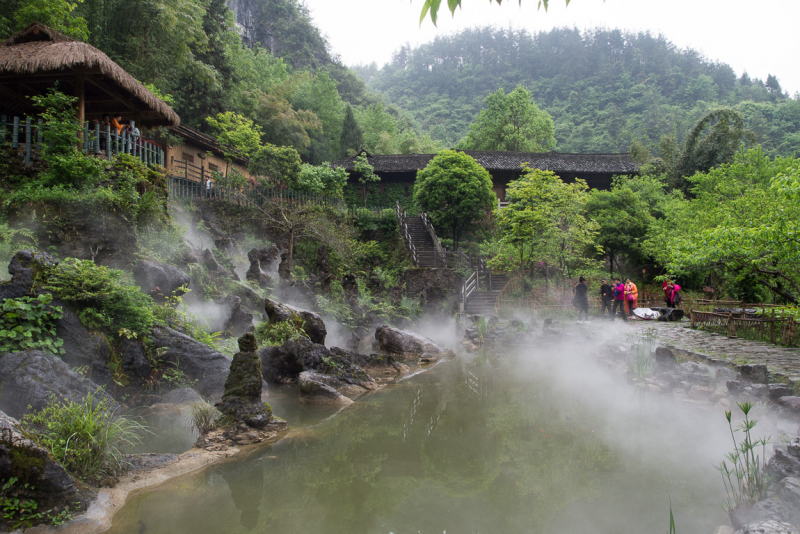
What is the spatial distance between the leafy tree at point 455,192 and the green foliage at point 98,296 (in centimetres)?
1725

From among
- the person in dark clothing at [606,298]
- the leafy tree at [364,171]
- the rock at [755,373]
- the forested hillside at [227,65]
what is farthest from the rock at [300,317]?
the leafy tree at [364,171]

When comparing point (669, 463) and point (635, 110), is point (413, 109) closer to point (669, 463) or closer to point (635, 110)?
point (635, 110)

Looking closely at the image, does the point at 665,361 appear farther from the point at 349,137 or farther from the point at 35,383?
the point at 349,137

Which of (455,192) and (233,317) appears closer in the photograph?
(233,317)

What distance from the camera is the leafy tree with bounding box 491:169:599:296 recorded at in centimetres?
1830

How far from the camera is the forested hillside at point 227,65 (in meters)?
18.5

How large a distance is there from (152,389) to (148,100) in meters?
8.78

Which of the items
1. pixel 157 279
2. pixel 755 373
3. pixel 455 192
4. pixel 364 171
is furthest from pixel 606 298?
pixel 364 171

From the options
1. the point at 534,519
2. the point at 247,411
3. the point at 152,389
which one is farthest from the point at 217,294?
the point at 534,519

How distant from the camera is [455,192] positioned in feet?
74.0

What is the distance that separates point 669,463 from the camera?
5.62 m

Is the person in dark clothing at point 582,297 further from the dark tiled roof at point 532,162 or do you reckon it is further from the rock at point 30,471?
the dark tiled roof at point 532,162

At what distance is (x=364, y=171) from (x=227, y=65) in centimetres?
1072

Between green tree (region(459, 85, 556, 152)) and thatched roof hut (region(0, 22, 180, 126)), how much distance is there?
30.1 metres
